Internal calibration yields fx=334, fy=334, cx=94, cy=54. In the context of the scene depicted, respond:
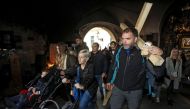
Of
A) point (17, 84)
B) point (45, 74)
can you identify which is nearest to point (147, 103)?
point (45, 74)

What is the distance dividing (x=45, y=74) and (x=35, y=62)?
4934 millimetres

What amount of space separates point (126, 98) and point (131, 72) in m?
0.42

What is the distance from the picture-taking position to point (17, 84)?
10156 mm

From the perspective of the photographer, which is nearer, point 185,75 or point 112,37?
point 185,75

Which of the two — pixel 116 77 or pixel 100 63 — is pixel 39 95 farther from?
pixel 116 77

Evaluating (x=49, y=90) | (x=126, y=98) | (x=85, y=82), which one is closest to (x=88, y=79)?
(x=85, y=82)

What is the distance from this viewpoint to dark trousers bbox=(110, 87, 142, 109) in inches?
192

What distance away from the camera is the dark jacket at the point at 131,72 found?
4.84m

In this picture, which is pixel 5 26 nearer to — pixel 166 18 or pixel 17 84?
pixel 17 84

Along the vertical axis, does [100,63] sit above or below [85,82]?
above

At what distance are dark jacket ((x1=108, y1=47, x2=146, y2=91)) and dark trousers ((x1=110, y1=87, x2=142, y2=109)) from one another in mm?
66

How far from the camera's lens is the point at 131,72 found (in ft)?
15.9

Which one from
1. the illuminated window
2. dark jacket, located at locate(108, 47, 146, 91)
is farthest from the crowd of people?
the illuminated window

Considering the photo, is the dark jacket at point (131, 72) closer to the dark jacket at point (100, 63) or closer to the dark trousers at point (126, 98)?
the dark trousers at point (126, 98)
